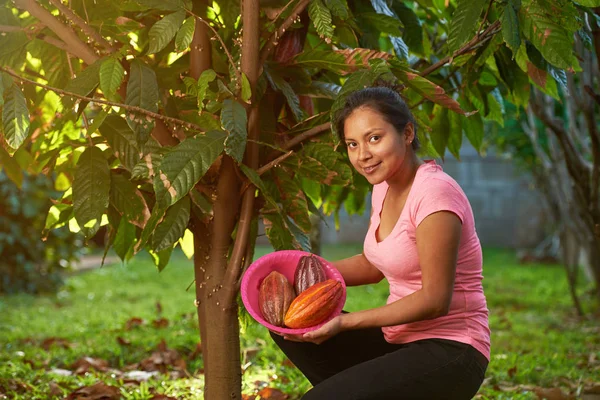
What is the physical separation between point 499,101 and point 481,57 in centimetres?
58

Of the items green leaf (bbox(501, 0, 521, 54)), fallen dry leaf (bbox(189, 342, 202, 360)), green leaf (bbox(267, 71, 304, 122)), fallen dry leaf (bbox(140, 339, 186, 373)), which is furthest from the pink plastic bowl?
fallen dry leaf (bbox(189, 342, 202, 360))

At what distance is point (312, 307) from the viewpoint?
5.93 ft

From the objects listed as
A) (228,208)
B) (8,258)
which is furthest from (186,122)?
(8,258)

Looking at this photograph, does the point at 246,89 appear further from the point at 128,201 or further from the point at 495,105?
the point at 495,105

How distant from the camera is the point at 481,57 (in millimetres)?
1946

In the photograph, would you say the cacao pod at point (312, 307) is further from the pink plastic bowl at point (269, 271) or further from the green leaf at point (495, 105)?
the green leaf at point (495, 105)

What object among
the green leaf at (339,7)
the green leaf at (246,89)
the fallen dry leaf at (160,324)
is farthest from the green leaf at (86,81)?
the fallen dry leaf at (160,324)

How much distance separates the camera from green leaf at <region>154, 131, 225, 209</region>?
1.68 m

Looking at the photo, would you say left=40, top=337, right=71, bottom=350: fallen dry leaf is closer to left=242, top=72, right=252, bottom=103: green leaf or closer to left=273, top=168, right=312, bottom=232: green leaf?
left=273, top=168, right=312, bottom=232: green leaf

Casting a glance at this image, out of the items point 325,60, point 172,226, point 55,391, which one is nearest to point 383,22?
point 325,60

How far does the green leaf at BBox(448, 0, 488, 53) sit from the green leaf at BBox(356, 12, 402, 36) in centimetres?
38

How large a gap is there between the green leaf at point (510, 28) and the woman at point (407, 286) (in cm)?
35

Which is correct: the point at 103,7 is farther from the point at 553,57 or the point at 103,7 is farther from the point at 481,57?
the point at 553,57

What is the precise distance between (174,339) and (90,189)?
225 centimetres
